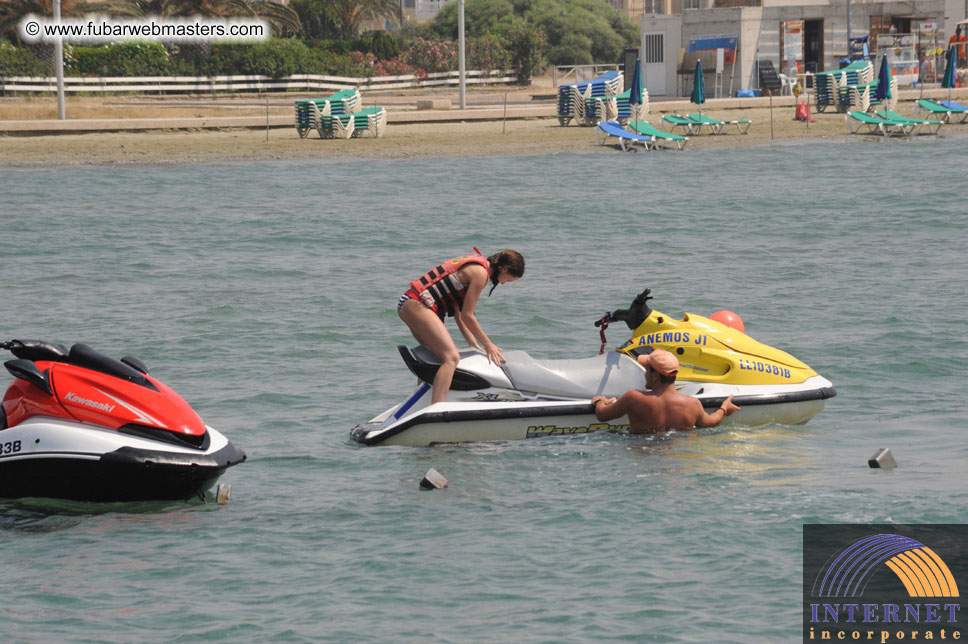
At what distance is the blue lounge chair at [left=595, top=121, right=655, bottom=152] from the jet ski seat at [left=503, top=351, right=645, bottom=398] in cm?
2723

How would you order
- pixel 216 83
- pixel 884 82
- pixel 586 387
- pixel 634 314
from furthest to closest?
pixel 216 83 → pixel 884 82 → pixel 634 314 → pixel 586 387

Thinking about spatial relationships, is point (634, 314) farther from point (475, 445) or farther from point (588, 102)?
point (588, 102)

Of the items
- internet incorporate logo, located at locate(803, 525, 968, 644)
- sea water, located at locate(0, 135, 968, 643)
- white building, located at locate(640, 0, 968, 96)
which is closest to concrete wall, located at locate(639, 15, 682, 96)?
white building, located at locate(640, 0, 968, 96)

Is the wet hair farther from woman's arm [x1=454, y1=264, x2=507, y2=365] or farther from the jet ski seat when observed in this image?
the jet ski seat

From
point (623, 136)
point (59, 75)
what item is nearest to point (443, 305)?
point (623, 136)

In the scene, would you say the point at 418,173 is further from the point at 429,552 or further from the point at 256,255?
the point at 429,552

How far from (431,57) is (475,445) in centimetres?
5289

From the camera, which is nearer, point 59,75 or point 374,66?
point 59,75

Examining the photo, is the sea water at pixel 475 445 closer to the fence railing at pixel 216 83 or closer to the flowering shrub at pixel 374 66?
the fence railing at pixel 216 83

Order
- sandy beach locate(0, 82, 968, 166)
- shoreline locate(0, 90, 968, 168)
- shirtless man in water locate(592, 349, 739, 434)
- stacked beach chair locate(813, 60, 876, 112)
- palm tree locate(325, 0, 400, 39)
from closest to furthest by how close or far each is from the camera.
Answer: shirtless man in water locate(592, 349, 739, 434), shoreline locate(0, 90, 968, 168), sandy beach locate(0, 82, 968, 166), stacked beach chair locate(813, 60, 876, 112), palm tree locate(325, 0, 400, 39)

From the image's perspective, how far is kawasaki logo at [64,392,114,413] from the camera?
8.12 meters

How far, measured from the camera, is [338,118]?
39.1m

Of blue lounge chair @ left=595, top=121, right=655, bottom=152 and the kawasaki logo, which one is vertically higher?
blue lounge chair @ left=595, top=121, right=655, bottom=152

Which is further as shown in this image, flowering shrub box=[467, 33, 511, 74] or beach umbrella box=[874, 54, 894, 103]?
flowering shrub box=[467, 33, 511, 74]
